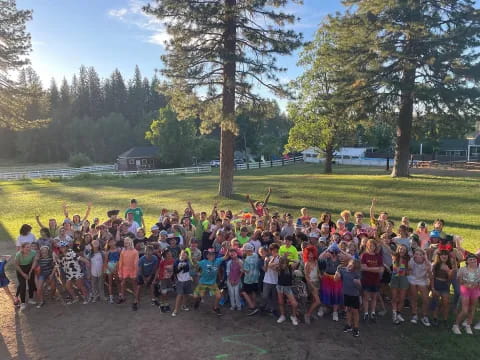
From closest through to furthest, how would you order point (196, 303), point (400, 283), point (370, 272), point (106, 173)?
1. point (370, 272)
2. point (400, 283)
3. point (196, 303)
4. point (106, 173)

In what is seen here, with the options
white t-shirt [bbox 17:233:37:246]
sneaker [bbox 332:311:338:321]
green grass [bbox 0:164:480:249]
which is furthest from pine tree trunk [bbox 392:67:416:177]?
white t-shirt [bbox 17:233:37:246]

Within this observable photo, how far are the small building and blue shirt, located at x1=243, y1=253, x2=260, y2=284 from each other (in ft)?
173

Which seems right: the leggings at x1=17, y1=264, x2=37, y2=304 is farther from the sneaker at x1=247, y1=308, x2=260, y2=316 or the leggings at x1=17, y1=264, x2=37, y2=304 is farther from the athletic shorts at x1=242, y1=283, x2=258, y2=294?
the sneaker at x1=247, y1=308, x2=260, y2=316

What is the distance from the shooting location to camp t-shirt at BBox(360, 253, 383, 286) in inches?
263

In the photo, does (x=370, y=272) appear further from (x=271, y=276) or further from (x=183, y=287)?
(x=183, y=287)

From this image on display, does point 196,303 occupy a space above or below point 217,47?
below

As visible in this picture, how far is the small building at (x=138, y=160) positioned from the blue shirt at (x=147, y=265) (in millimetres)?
51626

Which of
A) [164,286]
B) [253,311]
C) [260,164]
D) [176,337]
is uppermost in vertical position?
[260,164]

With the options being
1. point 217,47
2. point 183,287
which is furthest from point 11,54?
point 183,287

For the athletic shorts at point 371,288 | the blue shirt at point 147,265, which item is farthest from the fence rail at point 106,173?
the athletic shorts at point 371,288

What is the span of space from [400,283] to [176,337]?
14.6 ft

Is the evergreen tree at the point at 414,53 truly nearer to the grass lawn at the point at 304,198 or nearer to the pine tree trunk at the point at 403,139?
the pine tree trunk at the point at 403,139

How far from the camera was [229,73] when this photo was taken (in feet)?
59.2

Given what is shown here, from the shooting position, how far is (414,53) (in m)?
21.1
